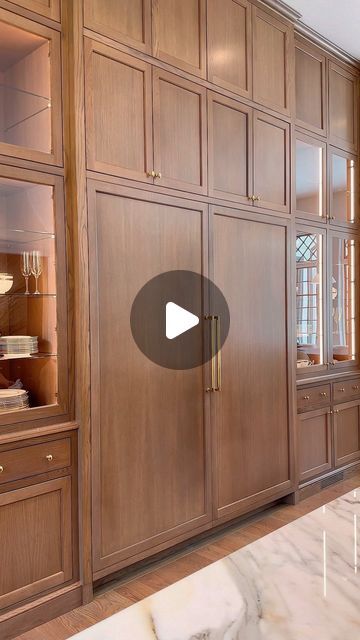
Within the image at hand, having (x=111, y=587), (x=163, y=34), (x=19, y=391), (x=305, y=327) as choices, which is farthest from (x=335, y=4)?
(x=111, y=587)

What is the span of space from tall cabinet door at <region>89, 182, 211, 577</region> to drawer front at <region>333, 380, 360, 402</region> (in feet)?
4.89

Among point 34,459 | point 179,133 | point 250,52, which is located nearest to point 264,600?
point 34,459

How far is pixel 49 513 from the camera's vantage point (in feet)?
7.14

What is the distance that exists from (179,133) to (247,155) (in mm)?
562

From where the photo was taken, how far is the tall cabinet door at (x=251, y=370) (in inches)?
115

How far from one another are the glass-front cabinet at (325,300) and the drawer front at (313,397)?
0.13 metres

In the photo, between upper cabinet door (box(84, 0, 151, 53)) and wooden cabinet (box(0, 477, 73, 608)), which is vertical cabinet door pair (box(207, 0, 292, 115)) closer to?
upper cabinet door (box(84, 0, 151, 53))

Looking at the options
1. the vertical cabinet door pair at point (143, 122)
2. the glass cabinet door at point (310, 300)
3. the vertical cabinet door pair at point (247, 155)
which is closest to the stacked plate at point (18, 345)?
the vertical cabinet door pair at point (143, 122)

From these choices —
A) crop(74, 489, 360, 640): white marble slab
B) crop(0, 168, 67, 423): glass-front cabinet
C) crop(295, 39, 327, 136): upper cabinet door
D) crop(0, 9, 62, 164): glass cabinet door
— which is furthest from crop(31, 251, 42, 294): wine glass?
crop(295, 39, 327, 136): upper cabinet door

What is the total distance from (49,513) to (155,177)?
1599 mm

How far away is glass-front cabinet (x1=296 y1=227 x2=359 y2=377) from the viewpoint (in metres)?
3.60

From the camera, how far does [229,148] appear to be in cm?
294

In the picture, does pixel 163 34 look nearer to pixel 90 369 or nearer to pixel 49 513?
pixel 90 369
